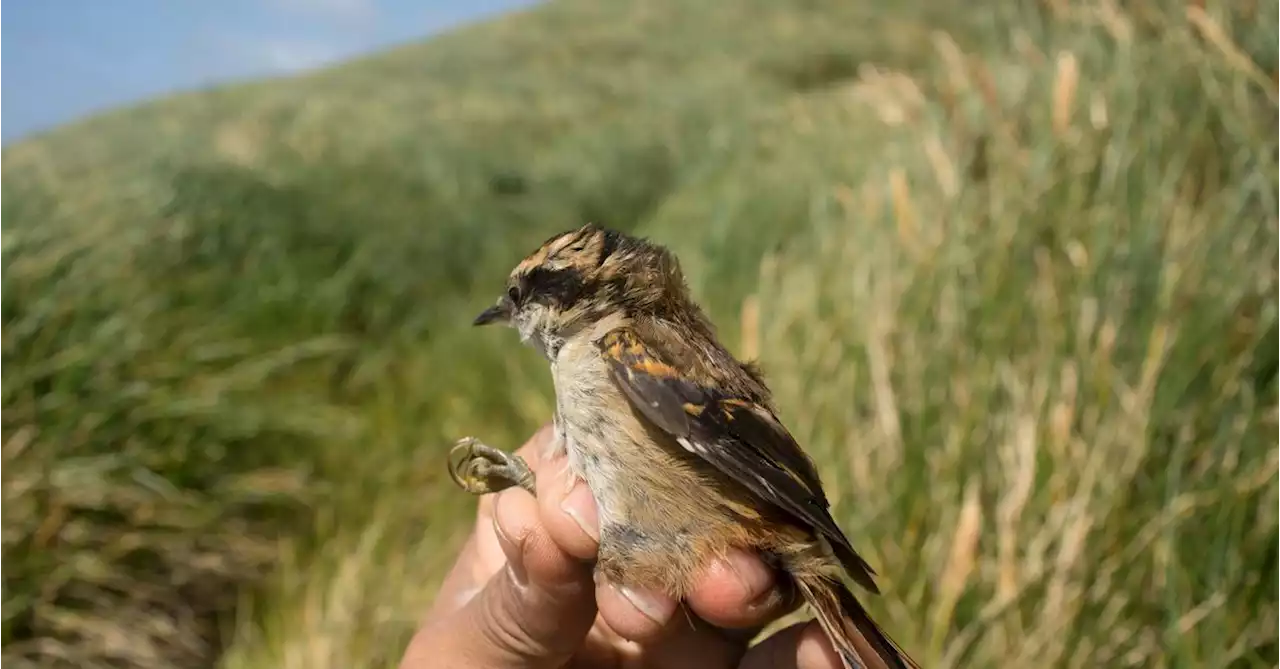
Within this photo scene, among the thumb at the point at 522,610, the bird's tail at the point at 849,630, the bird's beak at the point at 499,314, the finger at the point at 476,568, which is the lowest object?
the bird's tail at the point at 849,630

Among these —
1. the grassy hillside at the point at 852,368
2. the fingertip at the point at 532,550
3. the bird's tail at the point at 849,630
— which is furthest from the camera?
the grassy hillside at the point at 852,368

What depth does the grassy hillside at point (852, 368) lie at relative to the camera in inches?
116

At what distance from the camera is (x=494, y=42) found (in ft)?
55.8

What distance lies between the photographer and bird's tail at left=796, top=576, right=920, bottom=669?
1896mm

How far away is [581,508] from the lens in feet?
6.52

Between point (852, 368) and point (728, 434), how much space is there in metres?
2.05

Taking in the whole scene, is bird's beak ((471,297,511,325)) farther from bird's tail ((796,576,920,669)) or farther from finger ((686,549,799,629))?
bird's tail ((796,576,920,669))

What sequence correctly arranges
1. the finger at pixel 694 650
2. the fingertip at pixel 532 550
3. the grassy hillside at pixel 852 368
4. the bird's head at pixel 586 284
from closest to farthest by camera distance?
the fingertip at pixel 532 550, the bird's head at pixel 586 284, the finger at pixel 694 650, the grassy hillside at pixel 852 368

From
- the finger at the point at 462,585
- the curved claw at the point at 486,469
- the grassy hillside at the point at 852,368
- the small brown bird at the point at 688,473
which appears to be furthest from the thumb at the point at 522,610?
the grassy hillside at the point at 852,368

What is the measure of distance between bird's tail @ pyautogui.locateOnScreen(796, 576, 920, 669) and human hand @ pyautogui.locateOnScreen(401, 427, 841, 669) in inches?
2.3

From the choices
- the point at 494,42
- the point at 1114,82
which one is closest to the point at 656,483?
the point at 1114,82

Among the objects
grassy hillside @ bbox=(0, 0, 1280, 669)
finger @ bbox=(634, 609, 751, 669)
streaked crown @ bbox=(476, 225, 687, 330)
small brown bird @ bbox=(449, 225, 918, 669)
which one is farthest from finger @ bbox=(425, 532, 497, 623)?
grassy hillside @ bbox=(0, 0, 1280, 669)

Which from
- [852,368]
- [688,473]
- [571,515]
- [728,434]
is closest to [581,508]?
[571,515]

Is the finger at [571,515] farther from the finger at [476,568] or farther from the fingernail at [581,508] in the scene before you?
the finger at [476,568]
